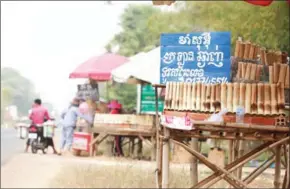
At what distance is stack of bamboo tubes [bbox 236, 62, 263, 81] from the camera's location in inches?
201

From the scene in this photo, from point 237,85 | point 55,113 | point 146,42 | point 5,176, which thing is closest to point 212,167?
point 237,85

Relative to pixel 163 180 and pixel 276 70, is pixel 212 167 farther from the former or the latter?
pixel 276 70

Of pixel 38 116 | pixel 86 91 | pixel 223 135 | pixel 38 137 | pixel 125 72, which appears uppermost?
pixel 125 72

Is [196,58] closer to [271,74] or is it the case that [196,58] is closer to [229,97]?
[229,97]

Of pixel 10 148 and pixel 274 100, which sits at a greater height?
pixel 274 100

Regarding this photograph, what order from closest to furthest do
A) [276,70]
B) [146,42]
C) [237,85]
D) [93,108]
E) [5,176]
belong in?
[237,85] < [276,70] < [5,176] < [93,108] < [146,42]

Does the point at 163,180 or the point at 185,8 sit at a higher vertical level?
the point at 185,8

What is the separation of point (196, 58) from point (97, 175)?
4852 millimetres

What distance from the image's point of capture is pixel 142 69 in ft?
39.1

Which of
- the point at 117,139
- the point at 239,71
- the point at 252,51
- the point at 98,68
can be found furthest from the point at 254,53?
the point at 98,68

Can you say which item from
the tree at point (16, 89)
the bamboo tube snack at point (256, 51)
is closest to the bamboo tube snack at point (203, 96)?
the bamboo tube snack at point (256, 51)

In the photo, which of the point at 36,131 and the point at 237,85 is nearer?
the point at 237,85

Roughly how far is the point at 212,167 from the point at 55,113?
11.4 m

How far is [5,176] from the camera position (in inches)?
520
